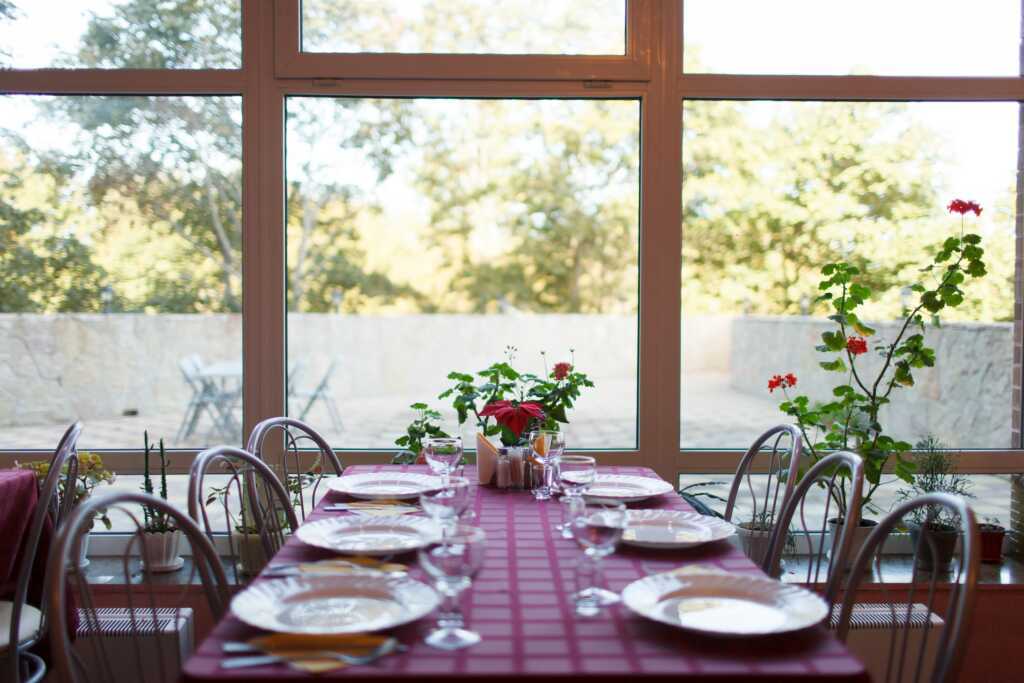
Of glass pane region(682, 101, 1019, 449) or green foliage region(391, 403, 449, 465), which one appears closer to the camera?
green foliage region(391, 403, 449, 465)

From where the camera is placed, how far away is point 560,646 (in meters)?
1.30

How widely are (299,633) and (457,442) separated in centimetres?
99

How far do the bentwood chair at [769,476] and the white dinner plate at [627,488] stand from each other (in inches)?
10.6

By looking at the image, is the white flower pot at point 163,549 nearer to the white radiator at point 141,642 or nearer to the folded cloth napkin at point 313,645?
the white radiator at point 141,642

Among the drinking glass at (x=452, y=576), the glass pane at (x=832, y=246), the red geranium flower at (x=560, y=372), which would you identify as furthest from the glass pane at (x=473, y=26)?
the drinking glass at (x=452, y=576)

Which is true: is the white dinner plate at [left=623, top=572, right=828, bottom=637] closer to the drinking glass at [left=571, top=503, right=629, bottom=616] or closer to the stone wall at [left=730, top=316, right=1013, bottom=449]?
the drinking glass at [left=571, top=503, right=629, bottom=616]

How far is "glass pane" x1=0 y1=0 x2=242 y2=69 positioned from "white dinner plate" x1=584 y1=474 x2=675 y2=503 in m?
1.86

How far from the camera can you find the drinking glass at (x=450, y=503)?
159 centimetres

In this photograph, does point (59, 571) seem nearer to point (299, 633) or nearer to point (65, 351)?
point (299, 633)

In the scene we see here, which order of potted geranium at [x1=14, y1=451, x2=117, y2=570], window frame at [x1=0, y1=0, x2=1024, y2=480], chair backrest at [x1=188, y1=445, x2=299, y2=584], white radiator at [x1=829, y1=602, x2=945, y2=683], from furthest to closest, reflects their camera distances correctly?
window frame at [x1=0, y1=0, x2=1024, y2=480] < potted geranium at [x1=14, y1=451, x2=117, y2=570] < white radiator at [x1=829, y1=602, x2=945, y2=683] < chair backrest at [x1=188, y1=445, x2=299, y2=584]

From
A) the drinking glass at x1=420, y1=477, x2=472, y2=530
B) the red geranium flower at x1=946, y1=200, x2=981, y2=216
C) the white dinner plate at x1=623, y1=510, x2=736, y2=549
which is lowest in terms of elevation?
the white dinner plate at x1=623, y1=510, x2=736, y2=549

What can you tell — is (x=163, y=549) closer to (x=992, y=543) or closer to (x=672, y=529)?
(x=672, y=529)

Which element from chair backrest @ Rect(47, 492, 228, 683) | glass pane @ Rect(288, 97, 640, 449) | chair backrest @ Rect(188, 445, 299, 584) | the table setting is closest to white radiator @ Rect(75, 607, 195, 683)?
chair backrest @ Rect(47, 492, 228, 683)

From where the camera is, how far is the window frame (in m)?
3.19
